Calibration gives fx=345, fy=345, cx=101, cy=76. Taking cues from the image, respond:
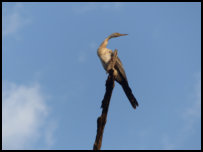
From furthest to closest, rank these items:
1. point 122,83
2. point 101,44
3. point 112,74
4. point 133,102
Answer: point 101,44
point 122,83
point 133,102
point 112,74

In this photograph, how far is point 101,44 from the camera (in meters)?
11.7

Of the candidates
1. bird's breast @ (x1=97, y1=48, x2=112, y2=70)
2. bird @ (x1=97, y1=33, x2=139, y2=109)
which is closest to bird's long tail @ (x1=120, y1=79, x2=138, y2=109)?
bird @ (x1=97, y1=33, x2=139, y2=109)

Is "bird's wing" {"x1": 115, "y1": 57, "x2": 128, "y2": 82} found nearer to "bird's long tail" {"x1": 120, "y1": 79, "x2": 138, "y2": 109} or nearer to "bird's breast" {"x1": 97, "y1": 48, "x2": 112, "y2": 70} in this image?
"bird's long tail" {"x1": 120, "y1": 79, "x2": 138, "y2": 109}

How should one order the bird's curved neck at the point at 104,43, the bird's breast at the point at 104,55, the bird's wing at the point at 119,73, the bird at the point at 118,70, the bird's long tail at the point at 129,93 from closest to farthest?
1. the bird's long tail at the point at 129,93
2. the bird at the point at 118,70
3. the bird's wing at the point at 119,73
4. the bird's breast at the point at 104,55
5. the bird's curved neck at the point at 104,43

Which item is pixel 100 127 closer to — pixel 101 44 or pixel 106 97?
pixel 106 97

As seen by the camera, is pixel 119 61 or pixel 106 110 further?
pixel 119 61

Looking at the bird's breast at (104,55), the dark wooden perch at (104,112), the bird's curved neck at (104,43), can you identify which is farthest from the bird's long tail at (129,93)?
the dark wooden perch at (104,112)

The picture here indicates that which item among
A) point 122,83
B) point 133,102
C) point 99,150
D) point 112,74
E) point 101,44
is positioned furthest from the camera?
point 101,44

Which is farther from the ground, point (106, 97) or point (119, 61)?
point (106, 97)

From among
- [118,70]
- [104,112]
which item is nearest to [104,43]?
[118,70]

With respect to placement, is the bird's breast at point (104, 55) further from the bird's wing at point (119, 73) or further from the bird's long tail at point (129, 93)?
the bird's long tail at point (129, 93)

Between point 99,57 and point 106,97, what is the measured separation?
4.14 m

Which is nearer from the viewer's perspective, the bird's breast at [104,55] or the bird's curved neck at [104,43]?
the bird's breast at [104,55]

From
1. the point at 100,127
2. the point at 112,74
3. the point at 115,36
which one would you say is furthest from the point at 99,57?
the point at 100,127
